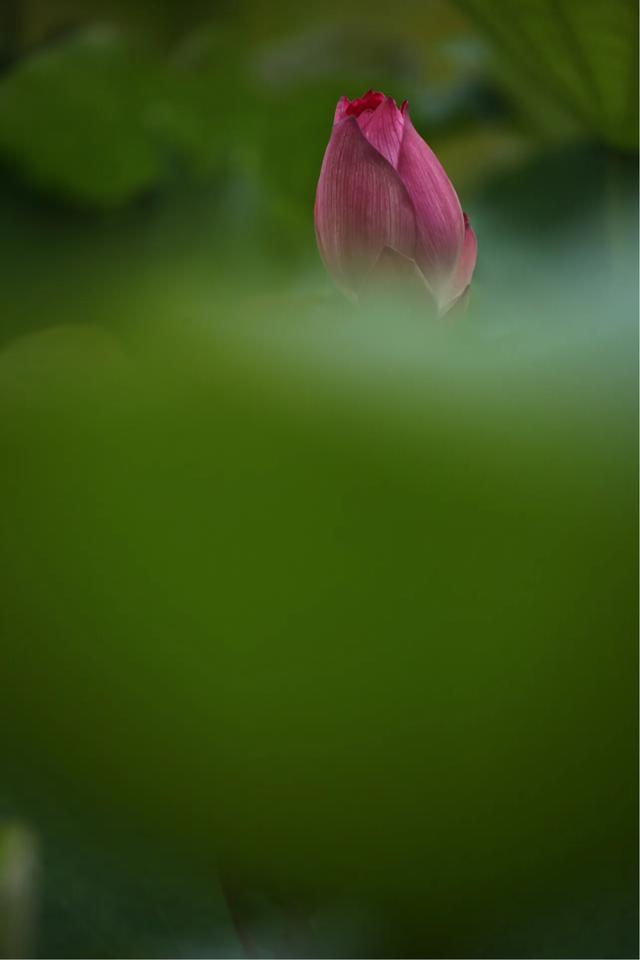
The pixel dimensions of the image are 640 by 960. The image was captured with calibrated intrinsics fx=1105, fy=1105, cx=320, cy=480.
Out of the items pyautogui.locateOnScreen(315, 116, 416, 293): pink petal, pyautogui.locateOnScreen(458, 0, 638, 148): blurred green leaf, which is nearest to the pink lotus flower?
pyautogui.locateOnScreen(315, 116, 416, 293): pink petal

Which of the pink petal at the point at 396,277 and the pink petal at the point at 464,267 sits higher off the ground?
the pink petal at the point at 464,267

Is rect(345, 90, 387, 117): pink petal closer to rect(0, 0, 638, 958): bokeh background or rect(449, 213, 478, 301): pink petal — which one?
rect(449, 213, 478, 301): pink petal

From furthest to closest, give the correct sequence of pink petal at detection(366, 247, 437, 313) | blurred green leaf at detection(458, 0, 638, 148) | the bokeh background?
blurred green leaf at detection(458, 0, 638, 148), pink petal at detection(366, 247, 437, 313), the bokeh background

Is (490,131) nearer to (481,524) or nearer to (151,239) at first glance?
(151,239)

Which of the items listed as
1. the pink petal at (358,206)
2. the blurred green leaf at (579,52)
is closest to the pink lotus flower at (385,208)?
the pink petal at (358,206)

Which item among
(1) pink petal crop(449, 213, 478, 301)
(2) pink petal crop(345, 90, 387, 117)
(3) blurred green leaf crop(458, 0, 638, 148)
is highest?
(3) blurred green leaf crop(458, 0, 638, 148)

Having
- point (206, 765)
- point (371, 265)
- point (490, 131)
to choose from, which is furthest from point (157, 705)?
point (490, 131)

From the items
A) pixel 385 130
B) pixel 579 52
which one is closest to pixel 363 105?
pixel 385 130

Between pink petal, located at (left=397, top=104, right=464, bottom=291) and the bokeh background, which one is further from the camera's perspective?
pink petal, located at (left=397, top=104, right=464, bottom=291)

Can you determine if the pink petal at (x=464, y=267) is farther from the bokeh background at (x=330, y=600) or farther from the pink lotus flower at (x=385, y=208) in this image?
the bokeh background at (x=330, y=600)
